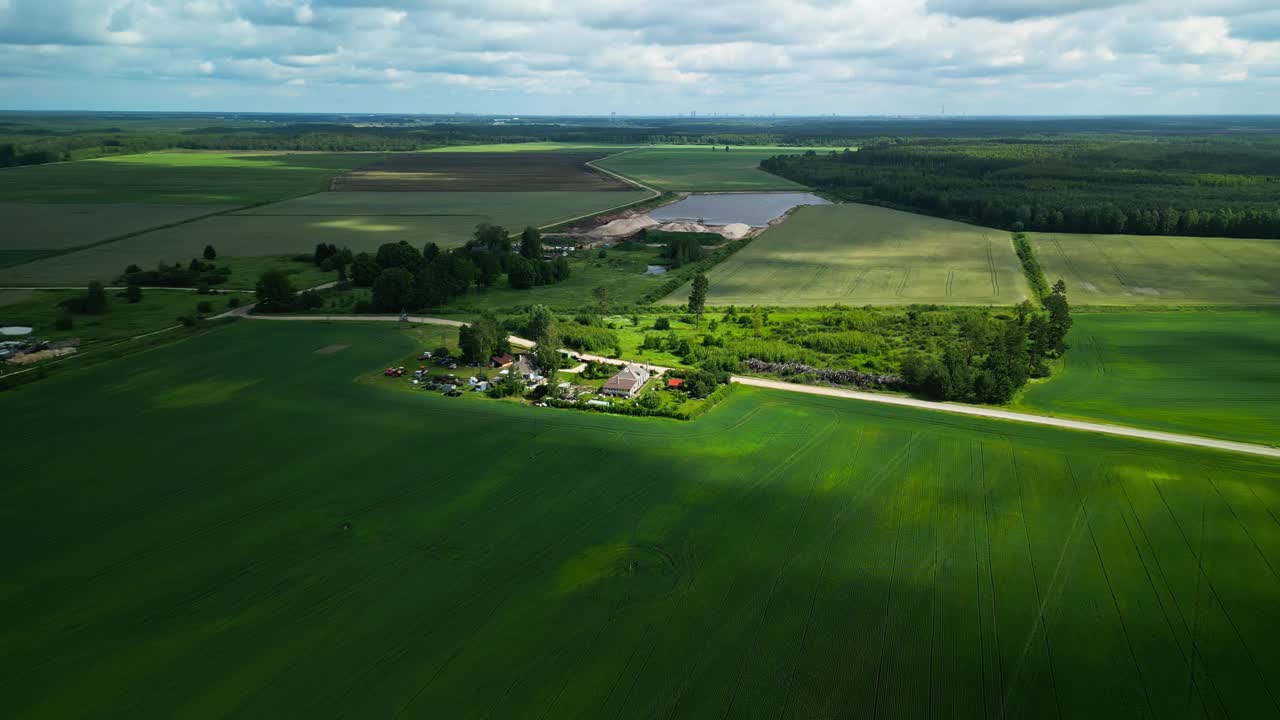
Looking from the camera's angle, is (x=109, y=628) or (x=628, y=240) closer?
(x=109, y=628)

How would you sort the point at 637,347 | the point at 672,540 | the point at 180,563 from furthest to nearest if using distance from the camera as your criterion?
the point at 637,347 < the point at 672,540 < the point at 180,563

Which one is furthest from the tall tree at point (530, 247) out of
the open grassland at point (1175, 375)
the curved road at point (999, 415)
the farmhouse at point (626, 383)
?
the open grassland at point (1175, 375)

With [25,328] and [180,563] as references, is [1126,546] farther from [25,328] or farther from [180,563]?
[25,328]

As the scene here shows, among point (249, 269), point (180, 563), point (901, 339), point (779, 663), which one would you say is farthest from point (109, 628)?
point (249, 269)

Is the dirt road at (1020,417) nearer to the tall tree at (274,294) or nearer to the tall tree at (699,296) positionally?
the tall tree at (699,296)

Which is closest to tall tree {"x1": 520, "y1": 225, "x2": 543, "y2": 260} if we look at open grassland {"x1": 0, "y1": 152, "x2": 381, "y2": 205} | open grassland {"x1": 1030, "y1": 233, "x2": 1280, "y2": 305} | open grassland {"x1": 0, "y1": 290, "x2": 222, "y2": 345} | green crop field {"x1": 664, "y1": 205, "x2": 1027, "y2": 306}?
green crop field {"x1": 664, "y1": 205, "x2": 1027, "y2": 306}

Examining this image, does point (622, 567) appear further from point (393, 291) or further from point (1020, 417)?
point (393, 291)

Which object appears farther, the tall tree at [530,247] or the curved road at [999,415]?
the tall tree at [530,247]
